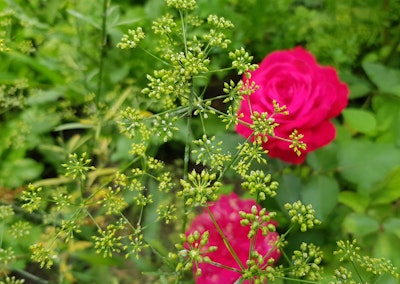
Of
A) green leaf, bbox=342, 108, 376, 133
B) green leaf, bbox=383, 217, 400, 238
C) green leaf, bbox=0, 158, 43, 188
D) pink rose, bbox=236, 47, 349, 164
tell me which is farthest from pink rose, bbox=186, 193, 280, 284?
green leaf, bbox=0, 158, 43, 188

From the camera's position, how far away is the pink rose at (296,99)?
2.64 ft

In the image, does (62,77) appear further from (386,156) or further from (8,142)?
(386,156)

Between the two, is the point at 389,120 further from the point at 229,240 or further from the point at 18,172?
the point at 18,172

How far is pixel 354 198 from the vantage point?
965 mm

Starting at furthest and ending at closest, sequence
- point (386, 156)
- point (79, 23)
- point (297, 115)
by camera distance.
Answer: point (79, 23), point (386, 156), point (297, 115)

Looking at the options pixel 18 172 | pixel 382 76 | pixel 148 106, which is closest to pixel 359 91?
pixel 382 76

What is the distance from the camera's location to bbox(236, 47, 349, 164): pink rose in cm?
80

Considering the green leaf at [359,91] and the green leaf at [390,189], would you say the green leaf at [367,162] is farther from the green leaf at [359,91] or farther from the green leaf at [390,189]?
the green leaf at [359,91]

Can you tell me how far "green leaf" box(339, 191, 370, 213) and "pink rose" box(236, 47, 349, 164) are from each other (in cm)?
15

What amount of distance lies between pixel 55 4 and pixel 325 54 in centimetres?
74

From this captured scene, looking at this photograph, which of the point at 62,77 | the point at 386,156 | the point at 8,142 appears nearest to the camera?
the point at 386,156

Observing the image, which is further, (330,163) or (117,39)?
(117,39)

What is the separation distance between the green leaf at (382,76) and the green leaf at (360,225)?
38cm

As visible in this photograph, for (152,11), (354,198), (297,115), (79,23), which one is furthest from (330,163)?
(79,23)
